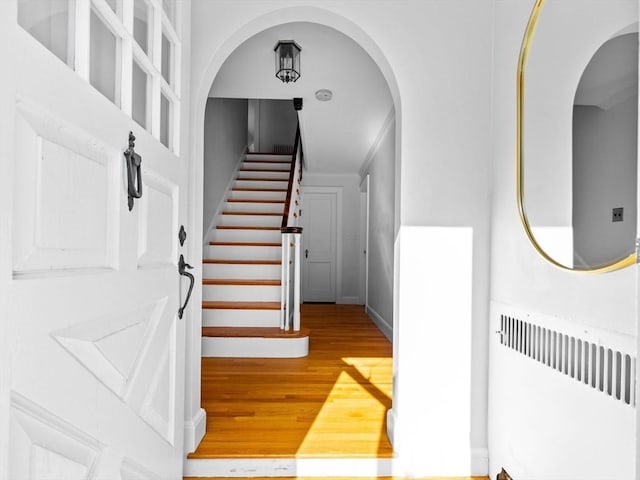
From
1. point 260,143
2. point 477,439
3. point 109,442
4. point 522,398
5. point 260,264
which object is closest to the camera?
point 109,442

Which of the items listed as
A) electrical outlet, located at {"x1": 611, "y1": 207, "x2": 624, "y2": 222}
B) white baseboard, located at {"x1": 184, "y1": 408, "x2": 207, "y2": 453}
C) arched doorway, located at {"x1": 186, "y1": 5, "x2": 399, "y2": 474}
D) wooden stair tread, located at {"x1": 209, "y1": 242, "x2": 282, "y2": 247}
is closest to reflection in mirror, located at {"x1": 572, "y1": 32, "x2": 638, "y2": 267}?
electrical outlet, located at {"x1": 611, "y1": 207, "x2": 624, "y2": 222}

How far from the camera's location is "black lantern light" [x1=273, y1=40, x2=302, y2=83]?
102 inches

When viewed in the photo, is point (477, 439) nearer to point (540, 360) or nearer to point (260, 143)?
point (540, 360)

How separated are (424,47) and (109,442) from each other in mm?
1806

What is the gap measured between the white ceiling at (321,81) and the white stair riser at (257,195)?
1.01 metres

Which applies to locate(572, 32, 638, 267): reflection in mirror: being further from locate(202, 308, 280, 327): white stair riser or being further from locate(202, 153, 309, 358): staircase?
locate(202, 308, 280, 327): white stair riser

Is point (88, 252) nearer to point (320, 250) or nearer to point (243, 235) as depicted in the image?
point (243, 235)

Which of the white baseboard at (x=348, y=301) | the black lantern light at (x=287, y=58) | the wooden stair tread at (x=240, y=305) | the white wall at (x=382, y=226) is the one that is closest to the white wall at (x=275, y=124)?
the white wall at (x=382, y=226)

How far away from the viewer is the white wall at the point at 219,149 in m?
4.61

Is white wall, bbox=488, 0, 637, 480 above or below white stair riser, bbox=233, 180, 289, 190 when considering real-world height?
below

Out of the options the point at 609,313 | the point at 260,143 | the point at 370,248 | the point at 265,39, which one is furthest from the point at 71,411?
the point at 260,143

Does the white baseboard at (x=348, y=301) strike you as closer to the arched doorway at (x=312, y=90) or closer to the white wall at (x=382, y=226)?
the arched doorway at (x=312, y=90)

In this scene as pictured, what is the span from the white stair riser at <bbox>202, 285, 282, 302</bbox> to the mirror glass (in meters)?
2.79

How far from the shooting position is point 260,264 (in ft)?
14.0
